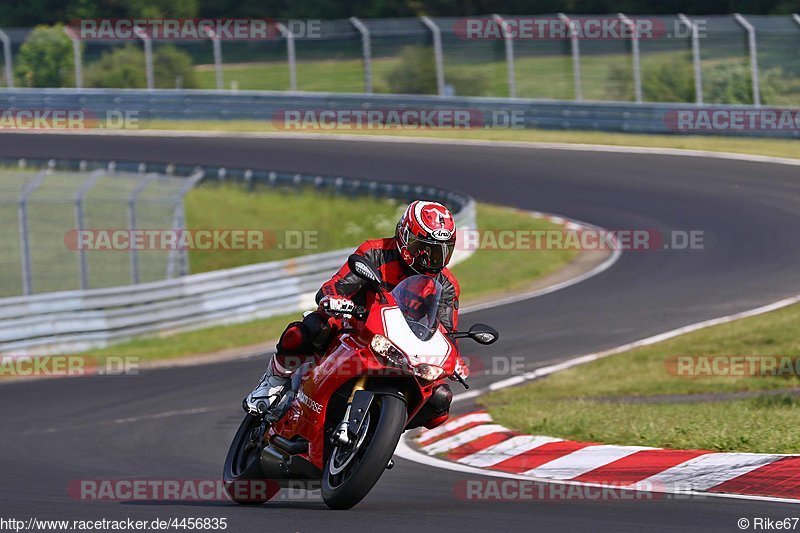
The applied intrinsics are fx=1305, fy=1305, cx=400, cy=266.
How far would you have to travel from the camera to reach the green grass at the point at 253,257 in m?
17.4

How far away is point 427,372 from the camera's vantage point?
7066 millimetres

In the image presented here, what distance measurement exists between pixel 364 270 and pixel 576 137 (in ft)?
90.1

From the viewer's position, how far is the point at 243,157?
3328 centimetres

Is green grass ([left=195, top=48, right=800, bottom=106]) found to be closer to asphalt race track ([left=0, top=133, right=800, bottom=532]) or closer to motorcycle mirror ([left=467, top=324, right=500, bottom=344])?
asphalt race track ([left=0, top=133, right=800, bottom=532])

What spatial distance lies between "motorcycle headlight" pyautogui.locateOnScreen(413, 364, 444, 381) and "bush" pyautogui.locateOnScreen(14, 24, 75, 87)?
34.8m

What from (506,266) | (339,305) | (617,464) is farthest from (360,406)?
(506,266)

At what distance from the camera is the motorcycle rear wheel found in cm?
823

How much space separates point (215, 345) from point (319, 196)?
12.0m

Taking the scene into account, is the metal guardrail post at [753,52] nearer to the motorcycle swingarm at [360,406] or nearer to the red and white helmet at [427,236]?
the red and white helmet at [427,236]

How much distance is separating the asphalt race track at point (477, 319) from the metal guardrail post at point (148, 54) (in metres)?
3.29

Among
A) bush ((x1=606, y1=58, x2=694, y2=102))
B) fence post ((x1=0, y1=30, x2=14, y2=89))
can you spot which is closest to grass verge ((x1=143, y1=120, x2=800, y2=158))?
bush ((x1=606, y1=58, x2=694, y2=102))

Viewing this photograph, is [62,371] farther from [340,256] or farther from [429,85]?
[429,85]

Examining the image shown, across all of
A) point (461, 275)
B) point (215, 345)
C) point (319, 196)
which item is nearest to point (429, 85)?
point (319, 196)

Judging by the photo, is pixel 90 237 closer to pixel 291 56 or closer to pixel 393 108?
pixel 393 108
